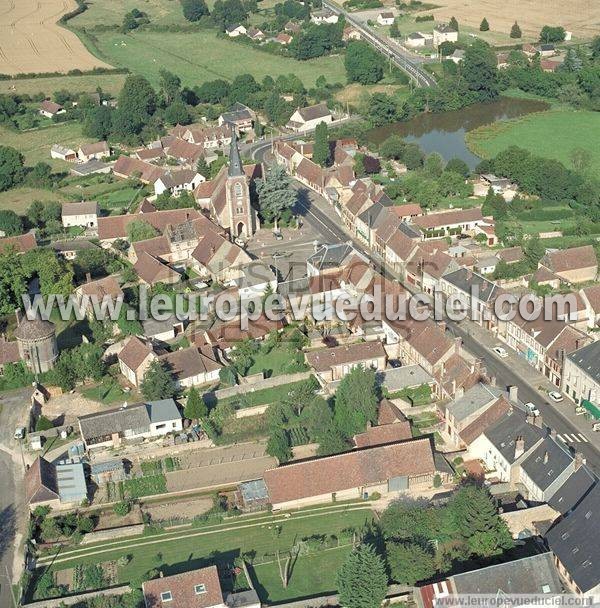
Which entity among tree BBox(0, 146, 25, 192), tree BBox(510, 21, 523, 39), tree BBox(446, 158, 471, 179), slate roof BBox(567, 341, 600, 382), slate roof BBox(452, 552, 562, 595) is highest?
slate roof BBox(452, 552, 562, 595)

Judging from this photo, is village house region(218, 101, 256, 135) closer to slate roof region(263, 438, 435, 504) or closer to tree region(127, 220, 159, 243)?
tree region(127, 220, 159, 243)

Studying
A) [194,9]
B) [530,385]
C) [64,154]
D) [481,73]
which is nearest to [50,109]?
[64,154]

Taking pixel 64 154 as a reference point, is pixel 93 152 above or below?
above

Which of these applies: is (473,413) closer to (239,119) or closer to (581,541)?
(581,541)

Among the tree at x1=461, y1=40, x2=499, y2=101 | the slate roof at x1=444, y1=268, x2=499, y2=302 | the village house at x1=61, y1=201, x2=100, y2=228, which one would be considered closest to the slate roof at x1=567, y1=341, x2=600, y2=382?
the slate roof at x1=444, y1=268, x2=499, y2=302

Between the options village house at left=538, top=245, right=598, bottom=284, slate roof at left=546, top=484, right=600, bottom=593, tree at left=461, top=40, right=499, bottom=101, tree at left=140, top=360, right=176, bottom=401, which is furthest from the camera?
tree at left=461, top=40, right=499, bottom=101

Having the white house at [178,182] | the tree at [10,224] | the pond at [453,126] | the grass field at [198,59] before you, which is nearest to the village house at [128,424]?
the tree at [10,224]

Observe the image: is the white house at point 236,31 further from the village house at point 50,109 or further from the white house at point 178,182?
the white house at point 178,182
